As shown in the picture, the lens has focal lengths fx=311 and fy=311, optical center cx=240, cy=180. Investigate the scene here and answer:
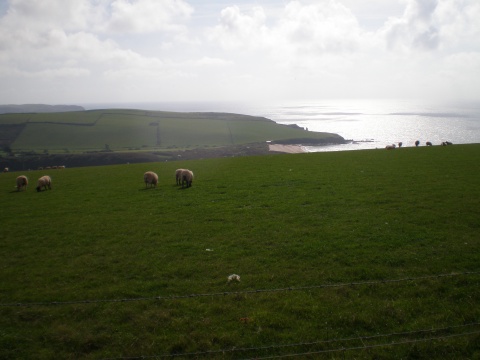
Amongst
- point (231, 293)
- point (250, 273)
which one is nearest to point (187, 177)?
point (250, 273)

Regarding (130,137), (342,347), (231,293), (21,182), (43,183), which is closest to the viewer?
(342,347)

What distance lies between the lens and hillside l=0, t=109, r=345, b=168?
91625 millimetres

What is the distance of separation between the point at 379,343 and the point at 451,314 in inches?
89.1

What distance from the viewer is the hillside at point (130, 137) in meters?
91.6

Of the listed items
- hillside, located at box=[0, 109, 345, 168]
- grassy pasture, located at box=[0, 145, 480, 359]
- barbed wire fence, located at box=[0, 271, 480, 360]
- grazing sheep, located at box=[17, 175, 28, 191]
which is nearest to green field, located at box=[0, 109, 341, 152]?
hillside, located at box=[0, 109, 345, 168]

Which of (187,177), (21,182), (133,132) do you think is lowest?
(21,182)

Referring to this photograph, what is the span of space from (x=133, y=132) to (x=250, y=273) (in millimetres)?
131398

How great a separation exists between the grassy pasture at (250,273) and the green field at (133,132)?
94.1 m

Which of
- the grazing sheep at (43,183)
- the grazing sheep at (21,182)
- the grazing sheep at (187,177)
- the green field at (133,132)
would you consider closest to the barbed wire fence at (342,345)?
the grazing sheep at (187,177)

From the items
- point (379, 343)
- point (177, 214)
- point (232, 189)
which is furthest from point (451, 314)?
point (232, 189)

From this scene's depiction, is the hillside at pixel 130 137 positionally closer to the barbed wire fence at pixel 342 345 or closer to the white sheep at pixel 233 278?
the white sheep at pixel 233 278

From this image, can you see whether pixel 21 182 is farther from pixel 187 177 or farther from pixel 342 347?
pixel 342 347

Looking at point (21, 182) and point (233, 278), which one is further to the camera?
point (21, 182)

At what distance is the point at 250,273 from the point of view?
34.1 feet
